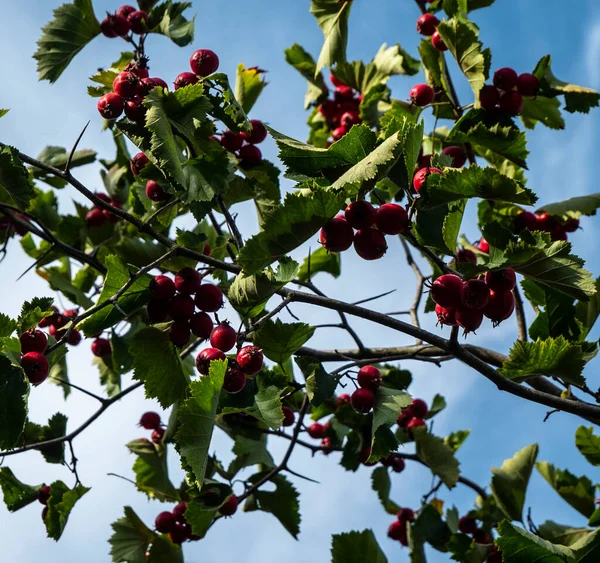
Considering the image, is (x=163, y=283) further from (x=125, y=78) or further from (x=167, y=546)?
(x=167, y=546)

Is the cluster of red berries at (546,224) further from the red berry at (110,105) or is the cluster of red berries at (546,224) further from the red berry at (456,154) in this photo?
the red berry at (110,105)

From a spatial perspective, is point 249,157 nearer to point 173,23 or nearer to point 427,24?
point 173,23

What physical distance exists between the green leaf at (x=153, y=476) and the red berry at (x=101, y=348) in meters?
0.67

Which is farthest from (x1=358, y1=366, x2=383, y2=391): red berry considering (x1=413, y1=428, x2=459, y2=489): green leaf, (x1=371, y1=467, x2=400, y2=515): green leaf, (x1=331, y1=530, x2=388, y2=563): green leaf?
(x1=371, y1=467, x2=400, y2=515): green leaf

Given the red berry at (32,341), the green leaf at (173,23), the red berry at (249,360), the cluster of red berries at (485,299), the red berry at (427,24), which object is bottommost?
the cluster of red berries at (485,299)

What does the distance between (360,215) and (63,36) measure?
234 cm

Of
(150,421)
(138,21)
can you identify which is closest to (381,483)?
(150,421)

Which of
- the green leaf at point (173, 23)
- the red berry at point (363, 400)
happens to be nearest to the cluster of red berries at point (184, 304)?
the red berry at point (363, 400)

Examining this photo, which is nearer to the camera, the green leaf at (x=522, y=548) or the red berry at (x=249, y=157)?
the green leaf at (x=522, y=548)

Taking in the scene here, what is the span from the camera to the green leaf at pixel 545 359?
248 cm

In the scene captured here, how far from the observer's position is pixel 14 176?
254 cm

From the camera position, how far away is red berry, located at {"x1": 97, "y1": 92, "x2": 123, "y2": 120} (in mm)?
2775

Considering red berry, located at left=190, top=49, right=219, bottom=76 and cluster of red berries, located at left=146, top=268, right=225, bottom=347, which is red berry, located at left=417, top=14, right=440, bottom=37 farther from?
cluster of red berries, located at left=146, top=268, right=225, bottom=347

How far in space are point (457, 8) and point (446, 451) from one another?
2549 millimetres
